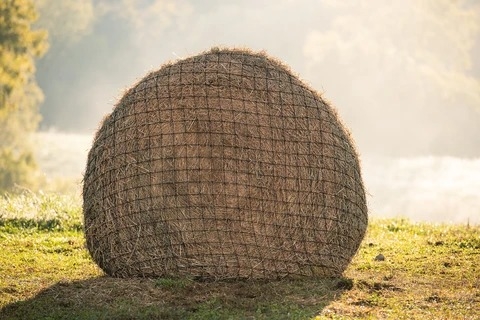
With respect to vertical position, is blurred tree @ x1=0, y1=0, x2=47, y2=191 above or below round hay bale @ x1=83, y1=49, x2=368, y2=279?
above

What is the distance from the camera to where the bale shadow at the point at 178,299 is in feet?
25.4

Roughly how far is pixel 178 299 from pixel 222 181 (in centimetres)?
153

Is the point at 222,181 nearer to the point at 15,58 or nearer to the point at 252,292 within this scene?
the point at 252,292

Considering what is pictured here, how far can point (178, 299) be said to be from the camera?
8242 millimetres

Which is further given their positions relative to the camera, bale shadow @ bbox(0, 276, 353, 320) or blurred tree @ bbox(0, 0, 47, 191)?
blurred tree @ bbox(0, 0, 47, 191)

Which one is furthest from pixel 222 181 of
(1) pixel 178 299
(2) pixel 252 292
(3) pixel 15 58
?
(3) pixel 15 58

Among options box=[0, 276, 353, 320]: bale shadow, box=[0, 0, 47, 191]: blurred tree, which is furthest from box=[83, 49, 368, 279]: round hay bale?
box=[0, 0, 47, 191]: blurred tree

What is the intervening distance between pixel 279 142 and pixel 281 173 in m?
0.37

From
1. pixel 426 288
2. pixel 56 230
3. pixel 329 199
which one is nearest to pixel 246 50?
pixel 329 199

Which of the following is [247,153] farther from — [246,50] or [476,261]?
[476,261]

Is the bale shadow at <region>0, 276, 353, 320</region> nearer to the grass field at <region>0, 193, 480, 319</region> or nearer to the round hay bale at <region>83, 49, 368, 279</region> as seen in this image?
the grass field at <region>0, 193, 480, 319</region>

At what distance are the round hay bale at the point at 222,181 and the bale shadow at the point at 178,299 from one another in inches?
13.3

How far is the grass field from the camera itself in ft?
25.8

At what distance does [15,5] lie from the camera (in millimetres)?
36906
